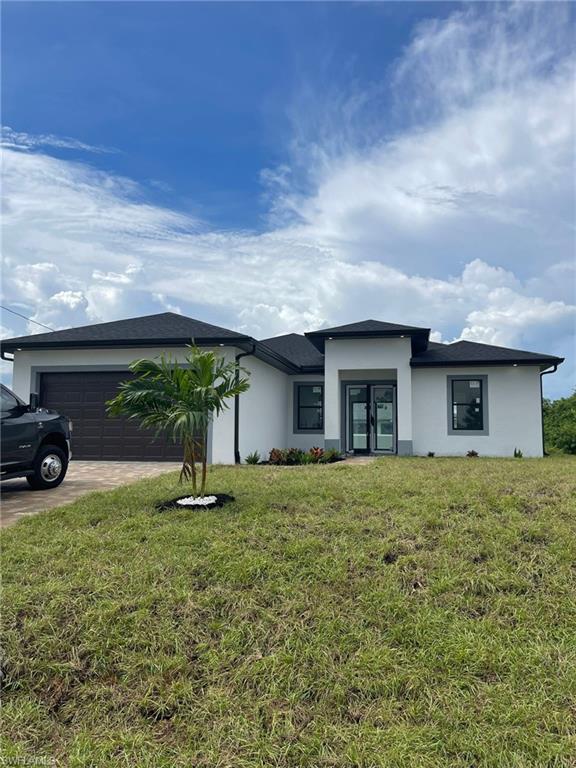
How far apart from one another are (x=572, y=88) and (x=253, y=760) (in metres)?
12.4

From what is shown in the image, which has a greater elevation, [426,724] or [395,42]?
[395,42]

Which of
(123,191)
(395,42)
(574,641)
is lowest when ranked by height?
(574,641)

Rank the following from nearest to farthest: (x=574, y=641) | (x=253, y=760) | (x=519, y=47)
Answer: (x=253, y=760)
(x=574, y=641)
(x=519, y=47)

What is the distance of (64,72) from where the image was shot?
9.38m

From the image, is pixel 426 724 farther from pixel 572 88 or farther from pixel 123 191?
pixel 123 191

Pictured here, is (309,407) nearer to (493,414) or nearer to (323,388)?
(323,388)

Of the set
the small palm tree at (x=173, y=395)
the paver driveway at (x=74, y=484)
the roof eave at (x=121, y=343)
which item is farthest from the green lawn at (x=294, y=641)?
the roof eave at (x=121, y=343)

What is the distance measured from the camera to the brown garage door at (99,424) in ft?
40.0

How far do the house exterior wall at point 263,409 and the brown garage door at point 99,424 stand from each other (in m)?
1.87

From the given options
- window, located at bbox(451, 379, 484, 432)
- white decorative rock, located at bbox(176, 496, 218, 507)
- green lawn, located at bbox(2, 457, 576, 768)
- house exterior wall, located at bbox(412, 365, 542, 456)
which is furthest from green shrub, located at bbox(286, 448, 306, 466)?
green lawn, located at bbox(2, 457, 576, 768)

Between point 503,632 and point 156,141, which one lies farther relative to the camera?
point 156,141

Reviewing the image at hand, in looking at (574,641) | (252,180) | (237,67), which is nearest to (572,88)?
(237,67)

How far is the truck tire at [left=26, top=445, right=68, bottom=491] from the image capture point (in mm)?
7785

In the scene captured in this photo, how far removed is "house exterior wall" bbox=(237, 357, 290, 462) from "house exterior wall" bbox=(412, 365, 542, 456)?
436 cm
